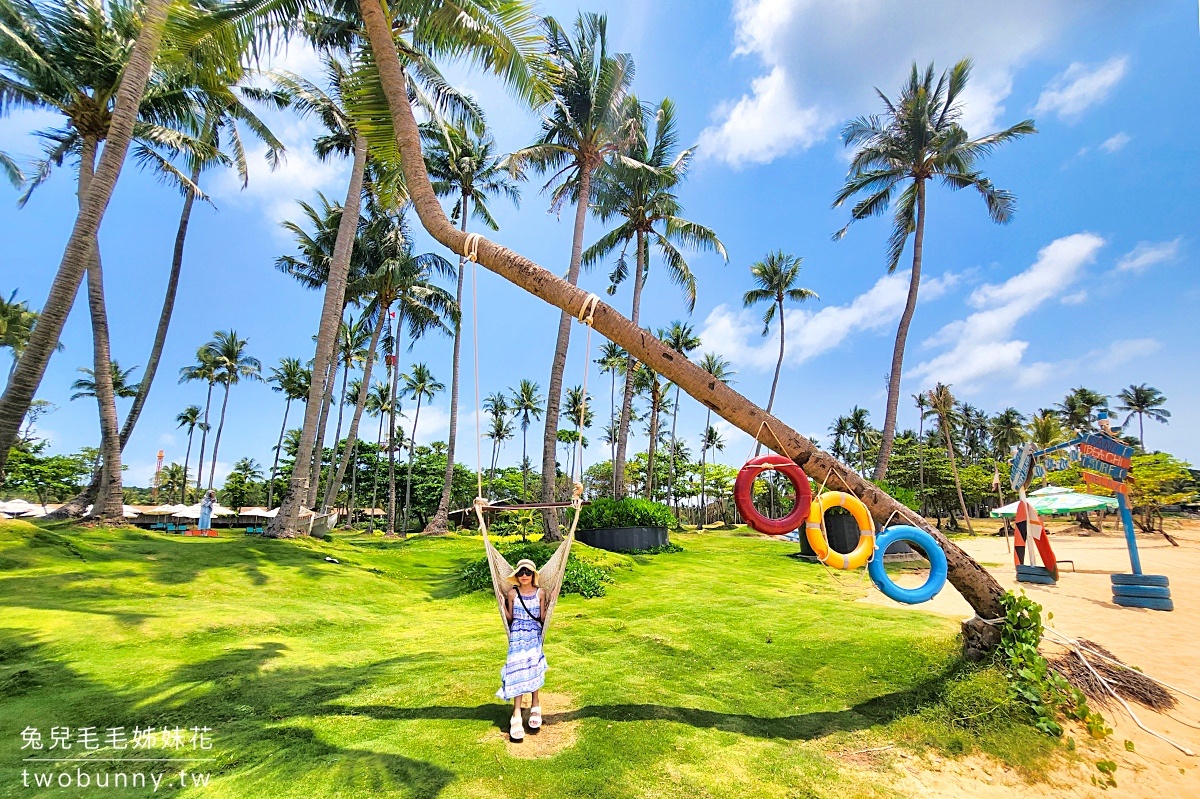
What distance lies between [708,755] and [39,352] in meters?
9.55

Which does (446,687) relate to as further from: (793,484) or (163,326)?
(163,326)

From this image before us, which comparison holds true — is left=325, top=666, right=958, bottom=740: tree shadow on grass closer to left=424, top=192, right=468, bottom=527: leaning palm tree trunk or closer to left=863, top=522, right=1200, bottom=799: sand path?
left=863, top=522, right=1200, bottom=799: sand path

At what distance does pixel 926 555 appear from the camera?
13.7ft

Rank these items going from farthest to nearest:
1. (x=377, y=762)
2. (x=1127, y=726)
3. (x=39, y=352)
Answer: (x=39, y=352)
(x=1127, y=726)
(x=377, y=762)

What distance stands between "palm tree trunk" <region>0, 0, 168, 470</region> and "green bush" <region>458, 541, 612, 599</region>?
6.76 m

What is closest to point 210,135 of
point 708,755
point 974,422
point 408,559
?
point 408,559

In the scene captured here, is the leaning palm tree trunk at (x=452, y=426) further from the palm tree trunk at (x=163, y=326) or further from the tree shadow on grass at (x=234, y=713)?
the tree shadow on grass at (x=234, y=713)

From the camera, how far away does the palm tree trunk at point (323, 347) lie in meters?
12.8

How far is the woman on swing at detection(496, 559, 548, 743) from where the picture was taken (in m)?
3.87

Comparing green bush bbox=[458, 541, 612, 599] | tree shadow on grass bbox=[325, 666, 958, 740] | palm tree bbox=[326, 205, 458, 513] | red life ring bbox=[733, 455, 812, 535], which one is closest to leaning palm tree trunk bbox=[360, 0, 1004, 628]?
red life ring bbox=[733, 455, 812, 535]

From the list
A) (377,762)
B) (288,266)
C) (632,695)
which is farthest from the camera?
(288,266)

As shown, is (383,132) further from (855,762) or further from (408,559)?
(408,559)

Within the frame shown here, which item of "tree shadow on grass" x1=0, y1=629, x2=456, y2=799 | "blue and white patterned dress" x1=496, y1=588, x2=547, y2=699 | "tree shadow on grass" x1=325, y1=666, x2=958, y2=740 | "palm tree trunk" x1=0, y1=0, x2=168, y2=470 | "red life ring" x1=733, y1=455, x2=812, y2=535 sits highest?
"palm tree trunk" x1=0, y1=0, x2=168, y2=470

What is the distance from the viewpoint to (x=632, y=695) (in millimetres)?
4551
